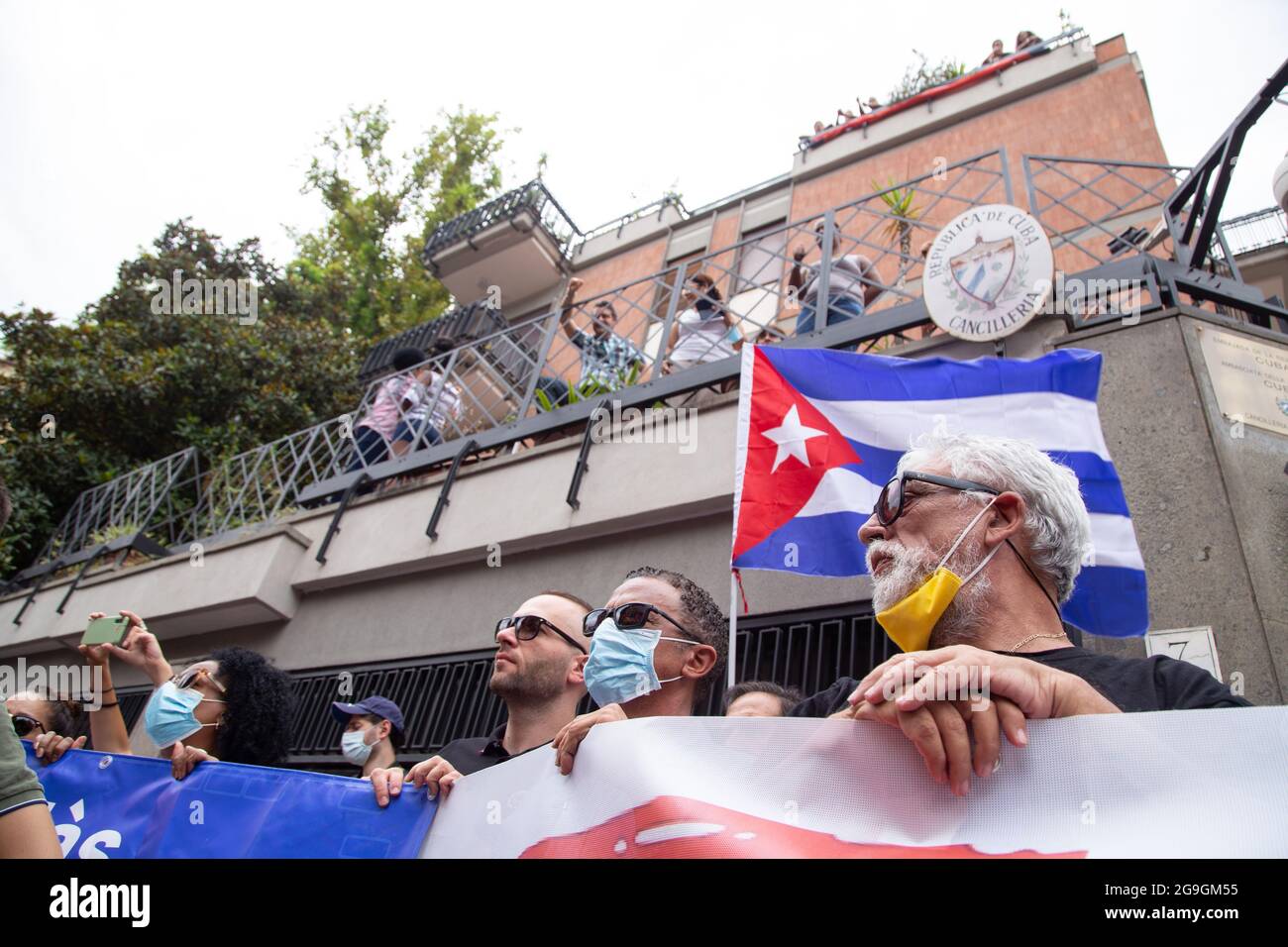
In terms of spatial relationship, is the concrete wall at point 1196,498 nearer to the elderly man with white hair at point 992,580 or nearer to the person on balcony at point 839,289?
the elderly man with white hair at point 992,580

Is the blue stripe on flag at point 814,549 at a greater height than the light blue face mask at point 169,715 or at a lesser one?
greater

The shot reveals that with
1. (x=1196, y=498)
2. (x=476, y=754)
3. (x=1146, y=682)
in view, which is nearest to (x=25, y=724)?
(x=476, y=754)

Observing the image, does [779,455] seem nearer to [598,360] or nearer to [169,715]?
[169,715]

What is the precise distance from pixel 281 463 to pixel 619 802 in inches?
410

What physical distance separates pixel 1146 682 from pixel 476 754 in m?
2.55

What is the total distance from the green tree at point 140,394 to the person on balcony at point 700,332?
9194mm

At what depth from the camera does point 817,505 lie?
432 centimetres

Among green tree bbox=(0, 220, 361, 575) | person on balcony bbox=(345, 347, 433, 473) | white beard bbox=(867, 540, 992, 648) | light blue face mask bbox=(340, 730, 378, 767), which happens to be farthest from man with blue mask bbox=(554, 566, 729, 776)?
green tree bbox=(0, 220, 361, 575)

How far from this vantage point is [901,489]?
93.4 inches

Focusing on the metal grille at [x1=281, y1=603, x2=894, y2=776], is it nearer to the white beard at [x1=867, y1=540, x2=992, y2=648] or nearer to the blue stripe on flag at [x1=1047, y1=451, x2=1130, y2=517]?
the blue stripe on flag at [x1=1047, y1=451, x2=1130, y2=517]

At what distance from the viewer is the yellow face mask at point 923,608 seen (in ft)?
6.75

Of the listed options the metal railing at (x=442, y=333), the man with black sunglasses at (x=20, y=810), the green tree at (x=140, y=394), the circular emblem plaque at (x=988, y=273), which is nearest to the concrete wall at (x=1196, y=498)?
the circular emblem plaque at (x=988, y=273)

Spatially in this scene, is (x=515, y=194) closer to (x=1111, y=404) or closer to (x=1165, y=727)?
(x=1111, y=404)
